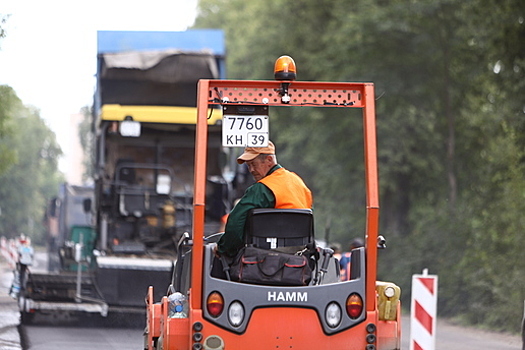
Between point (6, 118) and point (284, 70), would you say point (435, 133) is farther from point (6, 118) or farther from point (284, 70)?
point (284, 70)

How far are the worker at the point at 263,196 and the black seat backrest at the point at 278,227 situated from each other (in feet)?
0.24

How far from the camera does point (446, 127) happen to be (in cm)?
2977

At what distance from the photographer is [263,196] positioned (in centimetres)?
764

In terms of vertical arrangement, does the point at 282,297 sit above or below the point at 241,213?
below

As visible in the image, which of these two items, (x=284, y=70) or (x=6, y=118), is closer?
(x=284, y=70)

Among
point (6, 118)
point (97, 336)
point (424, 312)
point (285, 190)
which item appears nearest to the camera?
point (285, 190)

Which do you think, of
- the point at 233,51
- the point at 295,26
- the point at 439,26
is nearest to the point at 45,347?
the point at 439,26

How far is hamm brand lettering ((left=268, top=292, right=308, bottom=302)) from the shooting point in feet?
24.4

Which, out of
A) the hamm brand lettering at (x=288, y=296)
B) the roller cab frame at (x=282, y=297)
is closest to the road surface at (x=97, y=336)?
the roller cab frame at (x=282, y=297)

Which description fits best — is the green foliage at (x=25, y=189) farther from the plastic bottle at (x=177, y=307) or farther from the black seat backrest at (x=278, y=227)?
the black seat backrest at (x=278, y=227)

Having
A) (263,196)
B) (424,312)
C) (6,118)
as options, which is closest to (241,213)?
(263,196)

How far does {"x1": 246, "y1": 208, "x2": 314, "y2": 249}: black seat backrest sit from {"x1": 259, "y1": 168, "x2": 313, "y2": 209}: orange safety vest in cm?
13

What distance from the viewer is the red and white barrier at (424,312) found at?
8.28 metres

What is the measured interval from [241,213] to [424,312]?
1.72m
